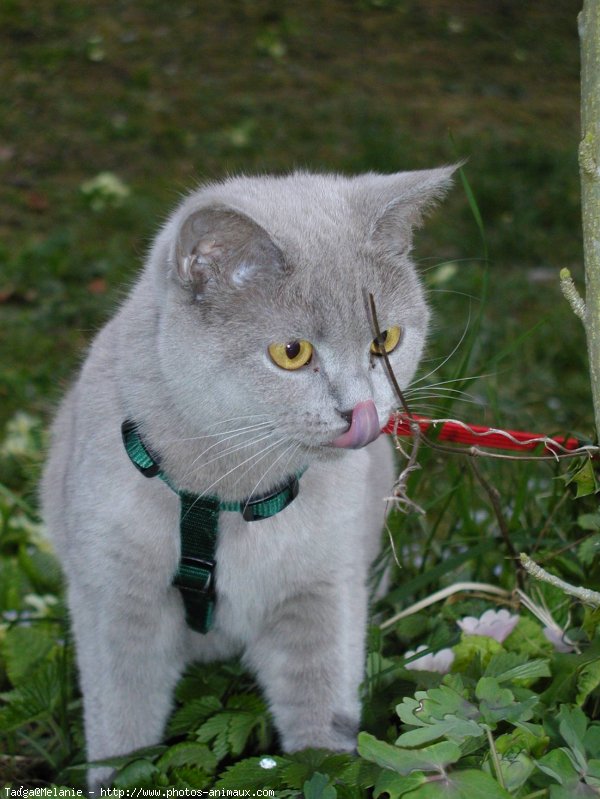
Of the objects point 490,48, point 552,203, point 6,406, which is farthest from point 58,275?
point 490,48

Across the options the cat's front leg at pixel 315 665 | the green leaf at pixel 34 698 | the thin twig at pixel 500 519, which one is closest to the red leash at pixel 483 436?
the thin twig at pixel 500 519

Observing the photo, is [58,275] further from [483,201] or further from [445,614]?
[445,614]

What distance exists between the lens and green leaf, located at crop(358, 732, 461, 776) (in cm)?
131

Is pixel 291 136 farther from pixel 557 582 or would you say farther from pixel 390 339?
pixel 557 582

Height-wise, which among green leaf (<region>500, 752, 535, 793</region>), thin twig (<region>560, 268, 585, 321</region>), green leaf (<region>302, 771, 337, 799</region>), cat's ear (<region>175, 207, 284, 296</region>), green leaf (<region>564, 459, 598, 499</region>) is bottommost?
green leaf (<region>302, 771, 337, 799</region>)

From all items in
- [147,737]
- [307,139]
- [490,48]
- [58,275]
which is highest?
[490,48]

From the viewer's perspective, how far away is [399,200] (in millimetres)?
1685

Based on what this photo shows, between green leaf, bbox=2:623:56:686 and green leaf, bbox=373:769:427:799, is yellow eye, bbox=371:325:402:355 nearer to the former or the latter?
green leaf, bbox=373:769:427:799

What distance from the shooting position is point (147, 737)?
1.95m

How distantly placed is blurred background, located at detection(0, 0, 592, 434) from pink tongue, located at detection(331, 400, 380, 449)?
4.15 ft

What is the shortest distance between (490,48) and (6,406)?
493cm

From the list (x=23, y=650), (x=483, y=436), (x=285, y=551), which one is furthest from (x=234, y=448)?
(x=23, y=650)

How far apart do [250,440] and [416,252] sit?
3065 millimetres

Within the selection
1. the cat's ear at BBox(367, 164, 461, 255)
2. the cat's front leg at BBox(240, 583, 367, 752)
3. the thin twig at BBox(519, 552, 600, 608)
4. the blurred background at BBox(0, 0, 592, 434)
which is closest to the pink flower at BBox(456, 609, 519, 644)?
the cat's front leg at BBox(240, 583, 367, 752)
